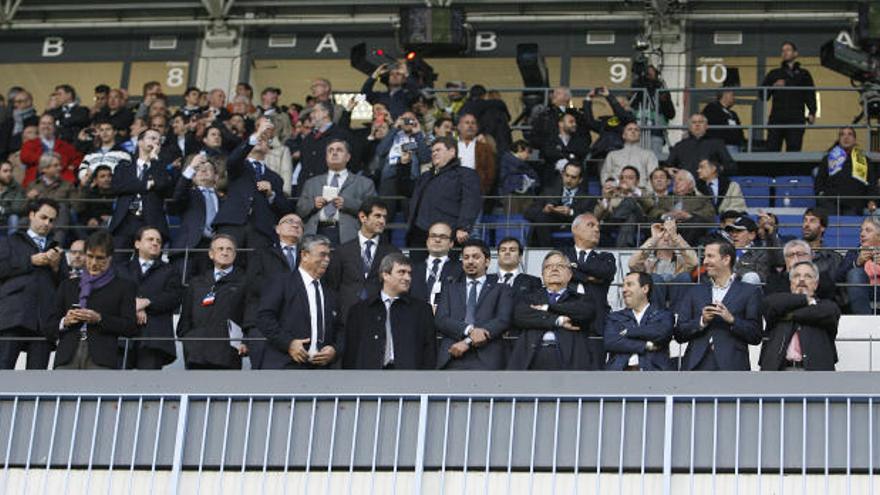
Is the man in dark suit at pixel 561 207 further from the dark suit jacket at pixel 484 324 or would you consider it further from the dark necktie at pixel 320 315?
the dark necktie at pixel 320 315

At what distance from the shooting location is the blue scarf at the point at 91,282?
14.0 meters

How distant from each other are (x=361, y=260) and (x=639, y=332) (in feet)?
8.40

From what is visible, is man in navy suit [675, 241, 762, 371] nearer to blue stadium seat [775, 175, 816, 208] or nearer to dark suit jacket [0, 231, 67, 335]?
dark suit jacket [0, 231, 67, 335]

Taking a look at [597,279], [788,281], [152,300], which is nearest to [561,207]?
[597,279]

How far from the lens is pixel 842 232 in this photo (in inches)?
706

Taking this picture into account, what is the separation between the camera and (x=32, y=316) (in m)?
14.7

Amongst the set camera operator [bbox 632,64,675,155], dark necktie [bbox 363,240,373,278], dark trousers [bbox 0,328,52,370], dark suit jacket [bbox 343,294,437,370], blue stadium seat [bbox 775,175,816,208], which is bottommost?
dark trousers [bbox 0,328,52,370]

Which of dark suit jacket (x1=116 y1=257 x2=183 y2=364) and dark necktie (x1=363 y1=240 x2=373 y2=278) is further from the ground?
dark necktie (x1=363 y1=240 x2=373 y2=278)

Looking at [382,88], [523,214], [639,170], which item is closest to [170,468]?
[523,214]

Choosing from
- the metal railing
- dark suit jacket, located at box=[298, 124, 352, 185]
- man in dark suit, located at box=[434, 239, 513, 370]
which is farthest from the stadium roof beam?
man in dark suit, located at box=[434, 239, 513, 370]

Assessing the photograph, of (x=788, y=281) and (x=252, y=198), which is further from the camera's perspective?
(x=252, y=198)

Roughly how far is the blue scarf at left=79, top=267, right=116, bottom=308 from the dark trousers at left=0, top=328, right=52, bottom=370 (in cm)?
64

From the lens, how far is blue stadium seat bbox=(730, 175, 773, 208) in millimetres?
19875

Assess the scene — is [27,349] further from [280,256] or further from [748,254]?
[748,254]
